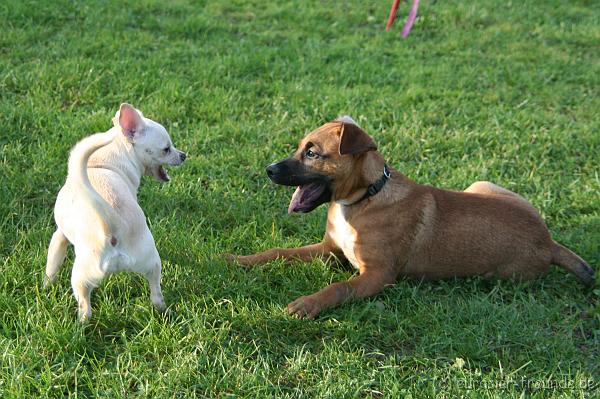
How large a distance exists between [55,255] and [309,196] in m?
1.60

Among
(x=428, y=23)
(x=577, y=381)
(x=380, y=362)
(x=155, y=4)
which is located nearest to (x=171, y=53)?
(x=155, y=4)

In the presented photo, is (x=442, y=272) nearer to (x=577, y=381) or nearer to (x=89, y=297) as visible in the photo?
(x=577, y=381)

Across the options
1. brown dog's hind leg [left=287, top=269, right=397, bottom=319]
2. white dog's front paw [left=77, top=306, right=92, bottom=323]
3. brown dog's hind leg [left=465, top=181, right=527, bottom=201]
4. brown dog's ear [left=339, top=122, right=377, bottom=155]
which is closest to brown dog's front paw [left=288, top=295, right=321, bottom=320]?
brown dog's hind leg [left=287, top=269, right=397, bottom=319]

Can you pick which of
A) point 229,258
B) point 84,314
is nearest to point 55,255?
point 84,314

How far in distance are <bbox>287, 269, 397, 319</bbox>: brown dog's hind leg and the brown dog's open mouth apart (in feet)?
1.79

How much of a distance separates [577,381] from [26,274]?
124 inches

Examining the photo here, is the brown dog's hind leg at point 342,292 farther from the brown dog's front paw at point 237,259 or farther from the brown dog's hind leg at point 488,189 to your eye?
the brown dog's hind leg at point 488,189

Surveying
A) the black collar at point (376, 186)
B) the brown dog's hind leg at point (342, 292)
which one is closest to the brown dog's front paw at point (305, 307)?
the brown dog's hind leg at point (342, 292)

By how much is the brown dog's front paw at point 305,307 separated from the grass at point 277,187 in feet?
0.20

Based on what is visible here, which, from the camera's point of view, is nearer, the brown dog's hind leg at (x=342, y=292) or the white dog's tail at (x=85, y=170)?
the white dog's tail at (x=85, y=170)

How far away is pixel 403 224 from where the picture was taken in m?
4.66

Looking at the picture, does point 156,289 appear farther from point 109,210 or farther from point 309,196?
point 309,196

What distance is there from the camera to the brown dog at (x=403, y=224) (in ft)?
15.0

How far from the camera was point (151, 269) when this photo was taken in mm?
3812
